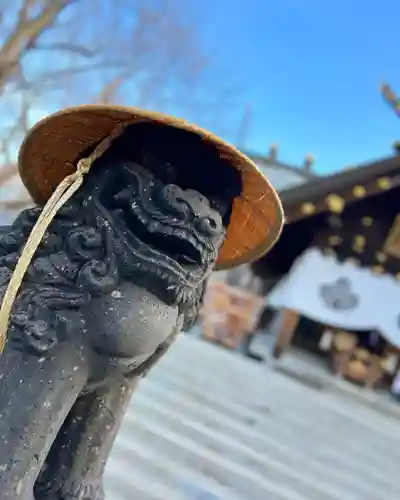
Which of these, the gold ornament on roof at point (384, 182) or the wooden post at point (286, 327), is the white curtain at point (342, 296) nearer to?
the wooden post at point (286, 327)

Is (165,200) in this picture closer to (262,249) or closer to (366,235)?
(262,249)

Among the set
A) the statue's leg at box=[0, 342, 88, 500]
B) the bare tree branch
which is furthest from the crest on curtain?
the statue's leg at box=[0, 342, 88, 500]

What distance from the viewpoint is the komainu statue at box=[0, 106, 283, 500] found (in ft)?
3.16

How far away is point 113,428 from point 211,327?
3923 mm

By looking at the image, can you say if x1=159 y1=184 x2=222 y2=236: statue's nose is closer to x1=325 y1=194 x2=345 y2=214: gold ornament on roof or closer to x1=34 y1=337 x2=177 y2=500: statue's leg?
x1=34 y1=337 x2=177 y2=500: statue's leg

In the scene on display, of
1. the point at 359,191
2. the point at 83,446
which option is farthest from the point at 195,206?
Result: the point at 359,191

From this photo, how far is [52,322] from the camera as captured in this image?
3.24ft

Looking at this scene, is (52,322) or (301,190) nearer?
(52,322)

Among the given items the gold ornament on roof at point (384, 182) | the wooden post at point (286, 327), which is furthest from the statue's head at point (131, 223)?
the gold ornament on roof at point (384, 182)

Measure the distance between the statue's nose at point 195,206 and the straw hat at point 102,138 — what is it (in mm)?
87

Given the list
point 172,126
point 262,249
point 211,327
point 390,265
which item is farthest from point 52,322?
point 390,265

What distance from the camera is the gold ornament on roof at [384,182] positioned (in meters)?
5.11

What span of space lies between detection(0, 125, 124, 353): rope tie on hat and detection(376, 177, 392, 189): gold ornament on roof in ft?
14.4

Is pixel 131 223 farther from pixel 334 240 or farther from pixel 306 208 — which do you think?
pixel 334 240
